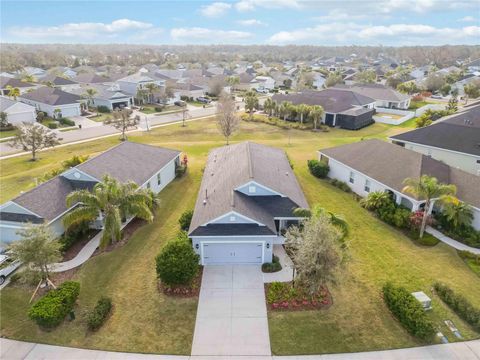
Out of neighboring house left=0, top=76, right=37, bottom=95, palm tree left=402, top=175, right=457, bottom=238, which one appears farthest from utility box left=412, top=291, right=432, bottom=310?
neighboring house left=0, top=76, right=37, bottom=95

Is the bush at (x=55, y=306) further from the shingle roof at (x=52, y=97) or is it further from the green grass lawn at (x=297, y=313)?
the shingle roof at (x=52, y=97)

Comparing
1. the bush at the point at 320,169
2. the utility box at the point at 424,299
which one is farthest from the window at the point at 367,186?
the utility box at the point at 424,299

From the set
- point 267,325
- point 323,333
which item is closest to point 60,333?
point 267,325

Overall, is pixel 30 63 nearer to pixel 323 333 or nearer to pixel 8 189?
pixel 8 189

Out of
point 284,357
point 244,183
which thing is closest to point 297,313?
point 284,357

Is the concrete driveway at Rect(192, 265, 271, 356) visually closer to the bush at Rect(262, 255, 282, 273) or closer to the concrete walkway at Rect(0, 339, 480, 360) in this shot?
the bush at Rect(262, 255, 282, 273)
